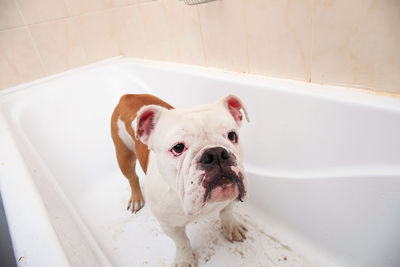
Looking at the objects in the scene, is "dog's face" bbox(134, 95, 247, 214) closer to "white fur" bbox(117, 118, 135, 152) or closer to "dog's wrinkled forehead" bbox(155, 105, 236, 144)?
"dog's wrinkled forehead" bbox(155, 105, 236, 144)

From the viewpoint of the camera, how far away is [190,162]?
0.61 metres

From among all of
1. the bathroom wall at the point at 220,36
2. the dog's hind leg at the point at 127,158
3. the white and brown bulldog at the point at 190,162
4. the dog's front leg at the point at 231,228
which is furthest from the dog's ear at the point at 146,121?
the bathroom wall at the point at 220,36

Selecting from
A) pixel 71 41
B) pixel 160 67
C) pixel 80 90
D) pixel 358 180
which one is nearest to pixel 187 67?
pixel 160 67

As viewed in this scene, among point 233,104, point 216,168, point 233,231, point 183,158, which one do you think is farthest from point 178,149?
point 233,231

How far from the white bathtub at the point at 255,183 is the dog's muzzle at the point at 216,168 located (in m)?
0.31

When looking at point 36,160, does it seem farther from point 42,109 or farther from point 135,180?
point 42,109

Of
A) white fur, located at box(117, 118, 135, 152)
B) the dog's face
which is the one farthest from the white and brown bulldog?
white fur, located at box(117, 118, 135, 152)

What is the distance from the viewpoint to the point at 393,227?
2.17 ft

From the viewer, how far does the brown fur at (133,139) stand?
101 centimetres

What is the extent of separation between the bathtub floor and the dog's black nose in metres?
0.56

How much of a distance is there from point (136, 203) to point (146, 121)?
67 centimetres

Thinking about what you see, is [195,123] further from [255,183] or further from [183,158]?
[255,183]

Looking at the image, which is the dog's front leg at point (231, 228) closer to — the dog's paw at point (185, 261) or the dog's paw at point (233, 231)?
the dog's paw at point (233, 231)

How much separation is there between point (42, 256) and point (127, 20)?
1.91 m
